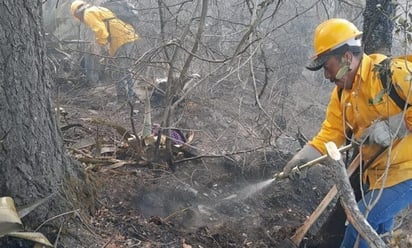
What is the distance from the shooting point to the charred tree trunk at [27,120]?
7.25ft

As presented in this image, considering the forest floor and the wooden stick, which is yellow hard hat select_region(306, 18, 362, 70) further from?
the forest floor

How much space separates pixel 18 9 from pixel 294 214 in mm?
2934

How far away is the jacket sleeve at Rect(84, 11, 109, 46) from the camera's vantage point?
22.8 ft

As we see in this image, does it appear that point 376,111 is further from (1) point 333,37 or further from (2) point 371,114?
(1) point 333,37

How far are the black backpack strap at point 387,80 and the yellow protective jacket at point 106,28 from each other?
455 centimetres

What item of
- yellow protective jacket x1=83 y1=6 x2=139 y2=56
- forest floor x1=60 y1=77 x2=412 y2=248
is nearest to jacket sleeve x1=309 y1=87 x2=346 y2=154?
forest floor x1=60 y1=77 x2=412 y2=248

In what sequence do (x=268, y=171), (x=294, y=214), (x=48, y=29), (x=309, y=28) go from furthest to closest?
(x=309, y=28)
(x=48, y=29)
(x=268, y=171)
(x=294, y=214)

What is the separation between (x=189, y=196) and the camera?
155 inches

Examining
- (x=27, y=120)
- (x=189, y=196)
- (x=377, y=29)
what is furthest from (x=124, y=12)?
(x=27, y=120)

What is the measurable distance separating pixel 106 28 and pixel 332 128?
4440mm

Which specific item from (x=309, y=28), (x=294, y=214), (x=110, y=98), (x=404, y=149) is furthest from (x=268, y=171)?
(x=309, y=28)

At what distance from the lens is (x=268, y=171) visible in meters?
4.86

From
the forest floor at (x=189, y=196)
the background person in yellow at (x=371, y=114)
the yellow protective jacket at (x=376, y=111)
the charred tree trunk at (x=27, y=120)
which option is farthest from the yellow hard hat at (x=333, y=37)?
the charred tree trunk at (x=27, y=120)

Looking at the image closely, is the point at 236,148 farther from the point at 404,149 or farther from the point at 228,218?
the point at 404,149
